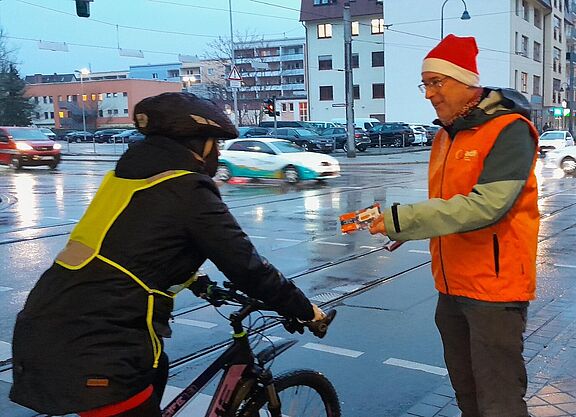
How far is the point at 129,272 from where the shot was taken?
80.1 inches

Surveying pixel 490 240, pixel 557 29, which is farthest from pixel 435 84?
pixel 557 29

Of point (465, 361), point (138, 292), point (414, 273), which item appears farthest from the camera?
point (414, 273)

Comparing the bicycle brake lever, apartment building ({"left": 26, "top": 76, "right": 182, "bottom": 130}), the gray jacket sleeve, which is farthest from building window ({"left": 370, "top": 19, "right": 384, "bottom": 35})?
the bicycle brake lever

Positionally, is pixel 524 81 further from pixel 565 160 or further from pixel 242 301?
pixel 242 301

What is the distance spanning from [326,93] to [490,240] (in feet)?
224

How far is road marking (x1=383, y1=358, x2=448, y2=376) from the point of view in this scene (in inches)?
189

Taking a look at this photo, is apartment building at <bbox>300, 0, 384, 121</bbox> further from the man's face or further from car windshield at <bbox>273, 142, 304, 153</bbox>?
the man's face

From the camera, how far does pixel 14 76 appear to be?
71000 millimetres

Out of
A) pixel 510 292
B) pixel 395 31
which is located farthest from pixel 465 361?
pixel 395 31

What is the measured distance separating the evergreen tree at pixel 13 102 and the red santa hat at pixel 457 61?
236 feet

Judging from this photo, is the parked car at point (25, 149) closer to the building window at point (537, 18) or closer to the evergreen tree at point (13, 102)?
the evergreen tree at point (13, 102)

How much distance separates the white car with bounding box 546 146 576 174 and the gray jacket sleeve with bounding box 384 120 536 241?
Result: 72.4ft

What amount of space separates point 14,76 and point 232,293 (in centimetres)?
7547

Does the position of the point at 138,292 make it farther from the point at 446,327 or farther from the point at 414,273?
the point at 414,273
